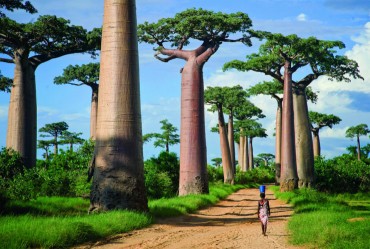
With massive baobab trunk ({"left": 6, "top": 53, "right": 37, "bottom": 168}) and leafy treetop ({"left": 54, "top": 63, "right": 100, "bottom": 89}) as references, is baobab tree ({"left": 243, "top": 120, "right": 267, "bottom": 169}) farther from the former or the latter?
massive baobab trunk ({"left": 6, "top": 53, "right": 37, "bottom": 168})

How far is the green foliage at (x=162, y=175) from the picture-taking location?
54.9 feet

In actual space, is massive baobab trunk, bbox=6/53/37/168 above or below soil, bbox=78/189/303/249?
above

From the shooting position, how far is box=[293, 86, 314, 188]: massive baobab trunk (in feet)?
74.8

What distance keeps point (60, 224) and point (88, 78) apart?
879 inches

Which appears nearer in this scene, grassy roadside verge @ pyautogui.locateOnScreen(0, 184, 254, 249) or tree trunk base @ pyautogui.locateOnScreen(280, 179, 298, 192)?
grassy roadside verge @ pyautogui.locateOnScreen(0, 184, 254, 249)

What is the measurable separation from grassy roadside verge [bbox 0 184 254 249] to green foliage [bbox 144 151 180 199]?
4299 millimetres

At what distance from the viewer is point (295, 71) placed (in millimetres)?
22953

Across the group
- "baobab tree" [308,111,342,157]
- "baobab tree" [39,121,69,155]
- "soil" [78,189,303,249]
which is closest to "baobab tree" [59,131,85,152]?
"baobab tree" [39,121,69,155]

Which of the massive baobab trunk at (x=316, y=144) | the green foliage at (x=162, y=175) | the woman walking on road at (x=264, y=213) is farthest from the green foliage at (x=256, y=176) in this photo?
the woman walking on road at (x=264, y=213)

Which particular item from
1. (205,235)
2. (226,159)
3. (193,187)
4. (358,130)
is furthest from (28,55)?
(358,130)

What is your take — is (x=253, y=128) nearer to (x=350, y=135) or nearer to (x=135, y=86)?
(x=350, y=135)

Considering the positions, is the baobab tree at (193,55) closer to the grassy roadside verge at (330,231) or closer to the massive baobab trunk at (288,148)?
the massive baobab trunk at (288,148)

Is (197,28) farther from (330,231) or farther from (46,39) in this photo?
(330,231)

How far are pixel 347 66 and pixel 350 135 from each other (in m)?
29.1
